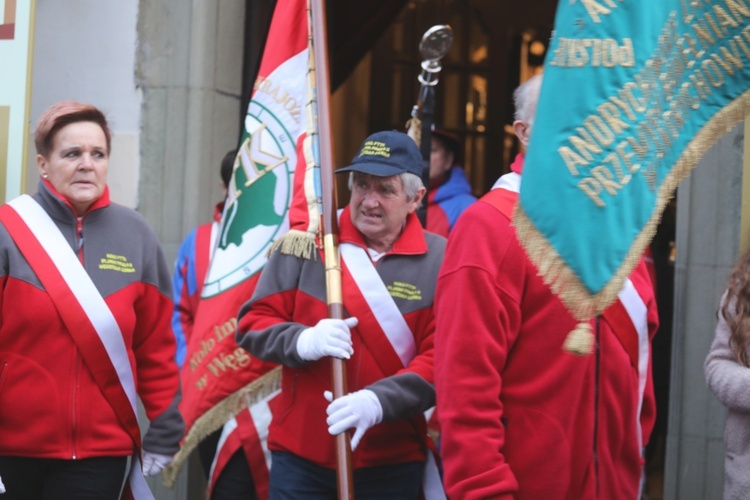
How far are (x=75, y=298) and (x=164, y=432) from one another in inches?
26.6

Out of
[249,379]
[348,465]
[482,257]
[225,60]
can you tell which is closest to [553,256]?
[482,257]

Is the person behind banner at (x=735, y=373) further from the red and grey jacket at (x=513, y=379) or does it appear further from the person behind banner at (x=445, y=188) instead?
the person behind banner at (x=445, y=188)

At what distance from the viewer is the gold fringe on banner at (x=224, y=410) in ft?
16.4

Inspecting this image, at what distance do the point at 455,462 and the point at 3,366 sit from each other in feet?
5.29

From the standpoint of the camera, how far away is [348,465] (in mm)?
3875

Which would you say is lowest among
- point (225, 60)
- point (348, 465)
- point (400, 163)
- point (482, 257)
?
point (348, 465)

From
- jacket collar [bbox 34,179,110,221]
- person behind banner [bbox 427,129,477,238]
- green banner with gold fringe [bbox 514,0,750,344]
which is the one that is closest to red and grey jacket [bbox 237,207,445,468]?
jacket collar [bbox 34,179,110,221]

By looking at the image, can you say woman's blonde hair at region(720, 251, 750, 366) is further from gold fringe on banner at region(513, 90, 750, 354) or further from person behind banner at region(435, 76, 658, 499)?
gold fringe on banner at region(513, 90, 750, 354)

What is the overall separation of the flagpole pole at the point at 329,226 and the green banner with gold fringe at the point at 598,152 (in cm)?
166

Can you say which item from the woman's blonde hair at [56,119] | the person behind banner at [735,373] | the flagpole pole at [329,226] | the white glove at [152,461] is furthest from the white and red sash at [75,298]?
the person behind banner at [735,373]

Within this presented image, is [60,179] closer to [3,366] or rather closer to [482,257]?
[3,366]

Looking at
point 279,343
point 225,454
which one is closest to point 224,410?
point 225,454

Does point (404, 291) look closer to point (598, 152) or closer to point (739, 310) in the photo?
point (739, 310)

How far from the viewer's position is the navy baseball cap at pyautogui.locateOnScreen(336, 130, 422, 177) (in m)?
4.20
